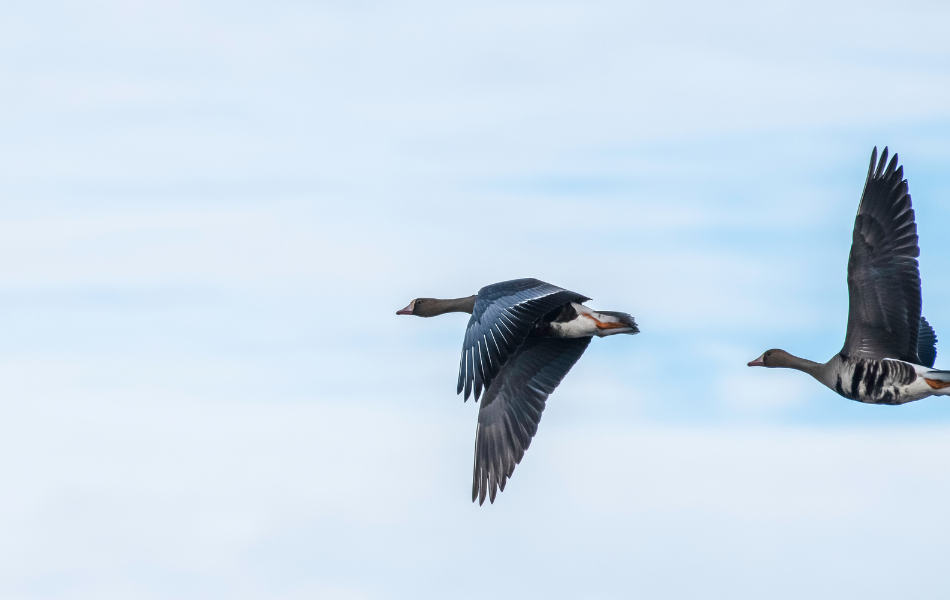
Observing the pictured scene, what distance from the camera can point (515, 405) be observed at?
27.2m

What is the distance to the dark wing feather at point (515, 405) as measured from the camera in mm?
26641

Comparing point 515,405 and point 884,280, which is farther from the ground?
point 884,280

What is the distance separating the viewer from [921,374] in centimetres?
2406

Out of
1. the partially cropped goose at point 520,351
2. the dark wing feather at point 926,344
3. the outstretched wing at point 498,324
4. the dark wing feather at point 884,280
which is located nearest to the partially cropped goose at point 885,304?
the dark wing feather at point 884,280

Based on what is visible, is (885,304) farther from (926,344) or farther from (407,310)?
(407,310)

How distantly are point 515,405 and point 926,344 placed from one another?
22.9 feet

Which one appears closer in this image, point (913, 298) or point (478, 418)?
point (913, 298)

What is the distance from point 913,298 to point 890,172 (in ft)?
6.83

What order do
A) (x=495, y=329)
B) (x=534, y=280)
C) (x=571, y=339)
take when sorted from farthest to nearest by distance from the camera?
(x=571, y=339) < (x=534, y=280) < (x=495, y=329)

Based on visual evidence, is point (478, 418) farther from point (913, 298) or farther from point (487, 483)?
point (913, 298)

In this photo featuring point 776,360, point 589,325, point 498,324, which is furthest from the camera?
point 776,360

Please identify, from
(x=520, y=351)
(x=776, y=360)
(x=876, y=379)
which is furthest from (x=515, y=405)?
(x=876, y=379)

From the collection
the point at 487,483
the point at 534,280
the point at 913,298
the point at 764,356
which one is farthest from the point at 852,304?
the point at 487,483

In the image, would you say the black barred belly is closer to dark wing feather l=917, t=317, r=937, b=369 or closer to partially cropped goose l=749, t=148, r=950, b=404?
partially cropped goose l=749, t=148, r=950, b=404
